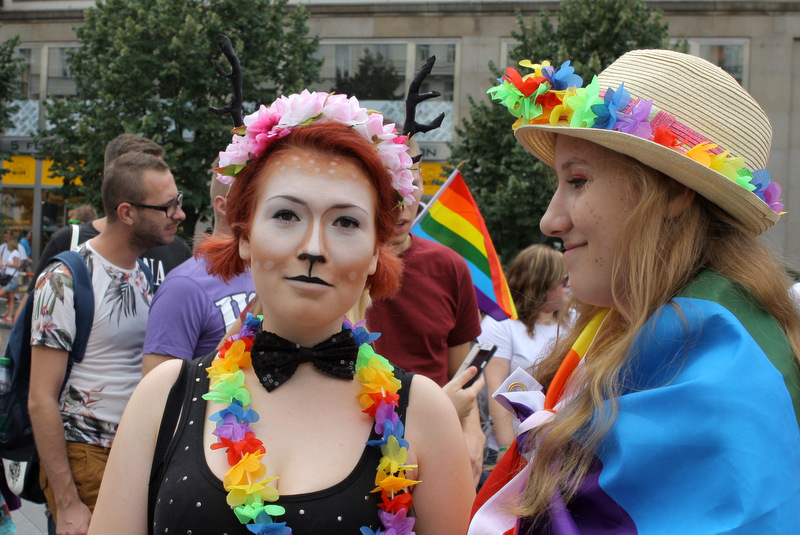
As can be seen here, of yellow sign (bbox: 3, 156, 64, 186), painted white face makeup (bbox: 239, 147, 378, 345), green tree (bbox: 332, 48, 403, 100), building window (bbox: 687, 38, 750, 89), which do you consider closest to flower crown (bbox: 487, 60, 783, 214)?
painted white face makeup (bbox: 239, 147, 378, 345)

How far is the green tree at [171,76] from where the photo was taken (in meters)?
14.9

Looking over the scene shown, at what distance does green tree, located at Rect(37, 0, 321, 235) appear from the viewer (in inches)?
587

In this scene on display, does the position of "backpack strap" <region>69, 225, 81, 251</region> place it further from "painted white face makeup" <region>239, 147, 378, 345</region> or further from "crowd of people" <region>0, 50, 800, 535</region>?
"painted white face makeup" <region>239, 147, 378, 345</region>

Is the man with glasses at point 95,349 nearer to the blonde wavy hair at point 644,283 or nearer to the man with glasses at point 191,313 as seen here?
the man with glasses at point 191,313

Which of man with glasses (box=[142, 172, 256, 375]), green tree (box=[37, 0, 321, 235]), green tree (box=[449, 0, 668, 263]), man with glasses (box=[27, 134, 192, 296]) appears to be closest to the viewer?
man with glasses (box=[142, 172, 256, 375])

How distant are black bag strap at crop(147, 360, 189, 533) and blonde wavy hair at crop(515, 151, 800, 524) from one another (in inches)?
32.7

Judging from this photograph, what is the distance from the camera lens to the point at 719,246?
1623 mm

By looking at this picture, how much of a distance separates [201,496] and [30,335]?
2012mm

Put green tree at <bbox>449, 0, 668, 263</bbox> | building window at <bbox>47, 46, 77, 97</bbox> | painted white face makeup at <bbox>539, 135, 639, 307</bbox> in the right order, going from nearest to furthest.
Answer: painted white face makeup at <bbox>539, 135, 639, 307</bbox>
green tree at <bbox>449, 0, 668, 263</bbox>
building window at <bbox>47, 46, 77, 97</bbox>

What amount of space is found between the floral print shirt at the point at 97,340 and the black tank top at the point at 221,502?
1651mm

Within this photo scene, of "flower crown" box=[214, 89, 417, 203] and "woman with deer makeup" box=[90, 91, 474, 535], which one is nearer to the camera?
"woman with deer makeup" box=[90, 91, 474, 535]

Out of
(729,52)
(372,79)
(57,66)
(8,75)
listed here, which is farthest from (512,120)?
(57,66)

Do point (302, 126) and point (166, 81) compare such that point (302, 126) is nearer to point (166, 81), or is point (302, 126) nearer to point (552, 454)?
point (552, 454)

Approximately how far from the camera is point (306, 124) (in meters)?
1.88
